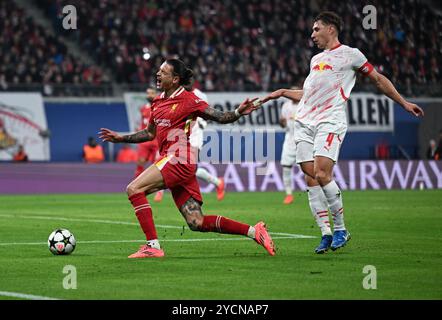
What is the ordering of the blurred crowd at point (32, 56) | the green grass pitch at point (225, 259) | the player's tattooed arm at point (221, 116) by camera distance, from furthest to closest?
1. the blurred crowd at point (32, 56)
2. the player's tattooed arm at point (221, 116)
3. the green grass pitch at point (225, 259)

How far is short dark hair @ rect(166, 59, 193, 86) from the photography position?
11.6m

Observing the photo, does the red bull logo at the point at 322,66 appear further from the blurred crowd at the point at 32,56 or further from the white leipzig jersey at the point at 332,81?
the blurred crowd at the point at 32,56

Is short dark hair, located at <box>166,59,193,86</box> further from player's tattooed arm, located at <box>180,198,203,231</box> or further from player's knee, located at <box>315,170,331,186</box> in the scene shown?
player's knee, located at <box>315,170,331,186</box>

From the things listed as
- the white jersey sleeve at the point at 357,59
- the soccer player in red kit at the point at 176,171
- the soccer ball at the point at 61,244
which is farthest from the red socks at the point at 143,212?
the white jersey sleeve at the point at 357,59

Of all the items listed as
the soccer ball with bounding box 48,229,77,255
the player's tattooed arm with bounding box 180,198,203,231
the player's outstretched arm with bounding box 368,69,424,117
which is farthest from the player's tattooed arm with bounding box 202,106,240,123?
the soccer ball with bounding box 48,229,77,255

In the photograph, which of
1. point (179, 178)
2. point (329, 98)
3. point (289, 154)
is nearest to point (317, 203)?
point (329, 98)

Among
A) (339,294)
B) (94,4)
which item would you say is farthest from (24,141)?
(339,294)

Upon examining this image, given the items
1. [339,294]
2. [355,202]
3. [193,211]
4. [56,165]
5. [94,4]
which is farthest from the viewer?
[94,4]

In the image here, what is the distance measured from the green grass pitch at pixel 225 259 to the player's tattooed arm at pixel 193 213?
372 mm

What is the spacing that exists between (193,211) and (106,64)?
2528cm

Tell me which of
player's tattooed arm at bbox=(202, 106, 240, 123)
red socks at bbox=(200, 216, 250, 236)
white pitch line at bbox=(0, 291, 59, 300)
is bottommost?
white pitch line at bbox=(0, 291, 59, 300)

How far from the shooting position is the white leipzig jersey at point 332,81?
1186cm
